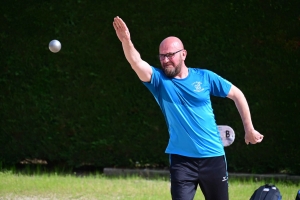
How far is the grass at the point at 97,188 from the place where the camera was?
26.2 ft

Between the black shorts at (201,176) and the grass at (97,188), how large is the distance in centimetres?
251

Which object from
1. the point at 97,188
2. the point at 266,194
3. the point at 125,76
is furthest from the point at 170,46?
the point at 125,76

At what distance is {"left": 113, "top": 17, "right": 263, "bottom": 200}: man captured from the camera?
17.4 feet

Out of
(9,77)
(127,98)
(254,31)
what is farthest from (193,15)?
(9,77)

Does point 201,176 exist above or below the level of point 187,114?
below

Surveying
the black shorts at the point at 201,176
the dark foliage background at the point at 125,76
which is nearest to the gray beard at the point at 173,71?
the black shorts at the point at 201,176

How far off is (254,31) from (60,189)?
3686 millimetres

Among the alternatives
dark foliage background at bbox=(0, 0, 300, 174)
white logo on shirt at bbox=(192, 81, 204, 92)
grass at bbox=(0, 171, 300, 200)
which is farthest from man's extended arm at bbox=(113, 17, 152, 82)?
dark foliage background at bbox=(0, 0, 300, 174)

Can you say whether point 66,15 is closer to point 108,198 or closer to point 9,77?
point 9,77

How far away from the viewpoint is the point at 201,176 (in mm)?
5324

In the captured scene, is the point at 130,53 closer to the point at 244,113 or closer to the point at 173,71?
the point at 173,71

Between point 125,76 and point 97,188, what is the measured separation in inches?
83.3

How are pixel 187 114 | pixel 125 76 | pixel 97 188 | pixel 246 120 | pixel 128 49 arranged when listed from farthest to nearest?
pixel 125 76
pixel 97 188
pixel 246 120
pixel 187 114
pixel 128 49

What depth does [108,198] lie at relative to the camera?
783cm
